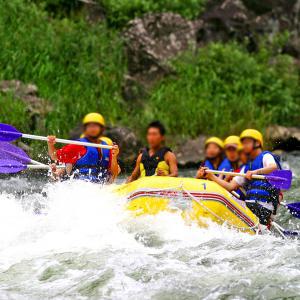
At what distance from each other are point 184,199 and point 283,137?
25.8 ft

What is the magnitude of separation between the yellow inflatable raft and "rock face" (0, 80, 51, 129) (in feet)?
19.7

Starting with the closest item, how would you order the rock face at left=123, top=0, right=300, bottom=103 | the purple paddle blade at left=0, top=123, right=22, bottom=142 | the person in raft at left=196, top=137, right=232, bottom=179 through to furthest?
the purple paddle blade at left=0, top=123, right=22, bottom=142 → the person in raft at left=196, top=137, right=232, bottom=179 → the rock face at left=123, top=0, right=300, bottom=103

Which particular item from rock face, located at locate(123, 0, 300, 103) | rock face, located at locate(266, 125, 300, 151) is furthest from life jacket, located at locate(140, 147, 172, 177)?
rock face, located at locate(123, 0, 300, 103)

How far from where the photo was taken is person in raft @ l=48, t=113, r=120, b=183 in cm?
713

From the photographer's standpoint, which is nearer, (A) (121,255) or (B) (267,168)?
(A) (121,255)

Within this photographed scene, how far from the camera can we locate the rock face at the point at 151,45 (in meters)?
14.0

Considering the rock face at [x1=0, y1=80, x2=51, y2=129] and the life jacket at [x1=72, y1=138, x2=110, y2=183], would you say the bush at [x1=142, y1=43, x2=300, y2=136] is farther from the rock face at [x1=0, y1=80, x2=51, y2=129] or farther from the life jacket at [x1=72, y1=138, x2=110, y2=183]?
the life jacket at [x1=72, y1=138, x2=110, y2=183]

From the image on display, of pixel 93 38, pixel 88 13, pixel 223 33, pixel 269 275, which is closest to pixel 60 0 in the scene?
pixel 88 13

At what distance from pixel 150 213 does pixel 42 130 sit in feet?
19.9

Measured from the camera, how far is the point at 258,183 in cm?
693

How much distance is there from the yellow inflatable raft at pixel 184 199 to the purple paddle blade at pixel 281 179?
2.22 feet

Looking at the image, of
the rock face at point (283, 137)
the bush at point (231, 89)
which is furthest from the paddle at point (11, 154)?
the rock face at point (283, 137)

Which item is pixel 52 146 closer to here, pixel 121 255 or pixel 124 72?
pixel 121 255

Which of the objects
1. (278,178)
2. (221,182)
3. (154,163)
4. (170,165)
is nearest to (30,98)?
(154,163)
